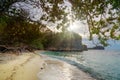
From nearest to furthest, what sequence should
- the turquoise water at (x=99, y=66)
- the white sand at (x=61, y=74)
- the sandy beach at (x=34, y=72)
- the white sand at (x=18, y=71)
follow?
the white sand at (x=18, y=71), the sandy beach at (x=34, y=72), the white sand at (x=61, y=74), the turquoise water at (x=99, y=66)

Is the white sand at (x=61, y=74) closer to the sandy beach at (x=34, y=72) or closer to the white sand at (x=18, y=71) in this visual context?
the sandy beach at (x=34, y=72)

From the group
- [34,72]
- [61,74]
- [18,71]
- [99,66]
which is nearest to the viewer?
[18,71]

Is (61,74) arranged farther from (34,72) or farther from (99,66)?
(99,66)

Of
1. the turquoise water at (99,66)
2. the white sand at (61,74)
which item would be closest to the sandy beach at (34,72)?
the white sand at (61,74)

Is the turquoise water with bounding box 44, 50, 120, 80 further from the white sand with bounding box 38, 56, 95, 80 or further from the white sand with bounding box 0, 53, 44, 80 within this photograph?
the white sand with bounding box 0, 53, 44, 80

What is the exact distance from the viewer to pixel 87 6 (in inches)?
281

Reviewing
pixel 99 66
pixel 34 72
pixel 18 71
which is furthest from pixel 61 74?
pixel 99 66

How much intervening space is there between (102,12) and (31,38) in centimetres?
325

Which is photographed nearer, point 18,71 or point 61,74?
point 18,71

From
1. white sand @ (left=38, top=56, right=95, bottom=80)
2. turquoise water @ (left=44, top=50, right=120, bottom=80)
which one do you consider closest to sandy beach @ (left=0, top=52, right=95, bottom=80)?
white sand @ (left=38, top=56, right=95, bottom=80)

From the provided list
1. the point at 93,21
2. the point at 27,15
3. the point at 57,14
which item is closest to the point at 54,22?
the point at 57,14

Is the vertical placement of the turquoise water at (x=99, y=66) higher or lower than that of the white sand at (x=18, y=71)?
lower

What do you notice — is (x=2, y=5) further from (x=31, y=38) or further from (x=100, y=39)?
(x=100, y=39)

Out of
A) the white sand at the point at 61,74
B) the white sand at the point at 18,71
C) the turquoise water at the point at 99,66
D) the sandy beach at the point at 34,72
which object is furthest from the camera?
the turquoise water at the point at 99,66
